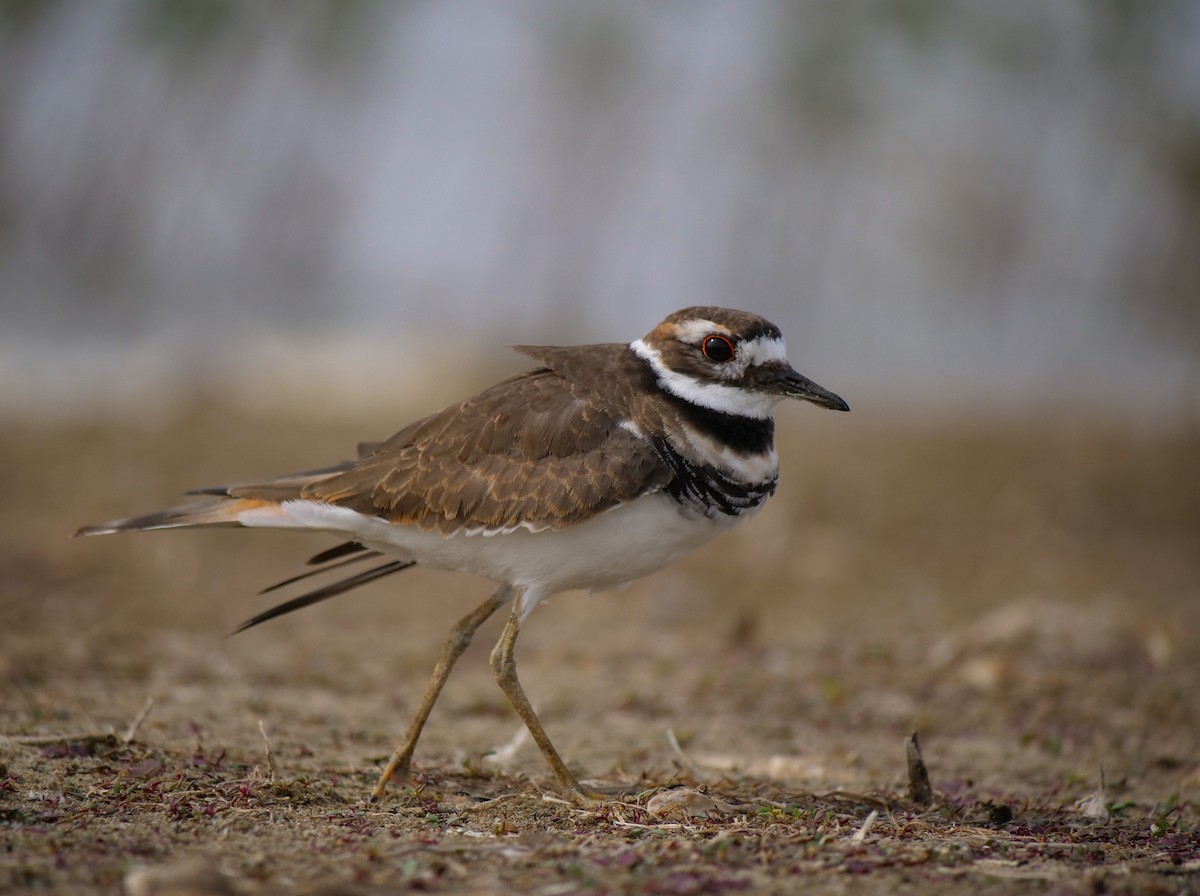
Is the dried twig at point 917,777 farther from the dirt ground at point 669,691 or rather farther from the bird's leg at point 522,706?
the bird's leg at point 522,706

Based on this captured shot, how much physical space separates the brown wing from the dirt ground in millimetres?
984

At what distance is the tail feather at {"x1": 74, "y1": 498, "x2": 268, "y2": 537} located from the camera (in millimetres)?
4754

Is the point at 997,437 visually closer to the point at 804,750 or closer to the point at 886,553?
the point at 886,553

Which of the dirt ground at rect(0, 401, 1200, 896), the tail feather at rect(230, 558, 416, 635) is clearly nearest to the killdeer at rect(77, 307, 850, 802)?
the tail feather at rect(230, 558, 416, 635)

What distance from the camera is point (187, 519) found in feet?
15.8

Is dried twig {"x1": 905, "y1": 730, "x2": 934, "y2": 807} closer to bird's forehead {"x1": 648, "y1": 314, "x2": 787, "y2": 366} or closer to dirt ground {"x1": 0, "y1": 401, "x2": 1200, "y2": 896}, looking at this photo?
dirt ground {"x1": 0, "y1": 401, "x2": 1200, "y2": 896}

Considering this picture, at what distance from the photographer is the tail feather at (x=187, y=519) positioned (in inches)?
187

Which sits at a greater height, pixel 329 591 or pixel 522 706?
pixel 329 591

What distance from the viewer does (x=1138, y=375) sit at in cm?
1606

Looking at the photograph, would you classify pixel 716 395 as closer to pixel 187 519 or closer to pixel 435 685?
pixel 435 685

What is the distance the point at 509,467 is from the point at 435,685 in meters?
0.86

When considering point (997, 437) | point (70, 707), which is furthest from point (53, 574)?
point (997, 437)

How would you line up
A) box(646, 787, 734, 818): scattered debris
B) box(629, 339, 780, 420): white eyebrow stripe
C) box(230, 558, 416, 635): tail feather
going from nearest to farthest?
box(646, 787, 734, 818): scattered debris → box(629, 339, 780, 420): white eyebrow stripe → box(230, 558, 416, 635): tail feather

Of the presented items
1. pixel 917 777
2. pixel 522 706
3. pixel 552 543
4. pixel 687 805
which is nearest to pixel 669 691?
pixel 522 706
